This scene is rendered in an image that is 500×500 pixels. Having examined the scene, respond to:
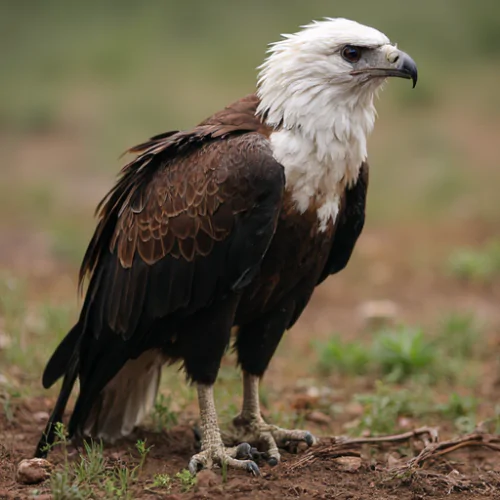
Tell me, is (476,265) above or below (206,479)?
above

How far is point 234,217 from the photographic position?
A: 3943 millimetres

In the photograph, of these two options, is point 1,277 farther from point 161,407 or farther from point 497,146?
point 497,146

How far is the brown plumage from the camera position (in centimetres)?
394

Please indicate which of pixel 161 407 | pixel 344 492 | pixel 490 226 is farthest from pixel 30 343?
pixel 490 226

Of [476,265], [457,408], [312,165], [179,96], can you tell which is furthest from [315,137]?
[179,96]

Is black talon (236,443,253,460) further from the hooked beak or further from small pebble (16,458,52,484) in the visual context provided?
the hooked beak

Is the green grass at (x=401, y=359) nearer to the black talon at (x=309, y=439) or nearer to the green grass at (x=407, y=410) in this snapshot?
the green grass at (x=407, y=410)

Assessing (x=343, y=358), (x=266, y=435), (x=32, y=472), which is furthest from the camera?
(x=343, y=358)

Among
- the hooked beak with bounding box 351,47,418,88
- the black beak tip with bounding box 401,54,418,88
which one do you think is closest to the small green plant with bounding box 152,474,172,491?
the hooked beak with bounding box 351,47,418,88

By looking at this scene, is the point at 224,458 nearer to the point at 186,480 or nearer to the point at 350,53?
the point at 186,480

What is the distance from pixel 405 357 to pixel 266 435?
1807mm

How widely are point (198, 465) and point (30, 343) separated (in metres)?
2.19

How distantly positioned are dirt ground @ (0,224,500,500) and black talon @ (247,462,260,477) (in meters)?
0.05

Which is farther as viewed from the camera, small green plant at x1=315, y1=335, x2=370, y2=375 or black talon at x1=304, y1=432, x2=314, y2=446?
small green plant at x1=315, y1=335, x2=370, y2=375
